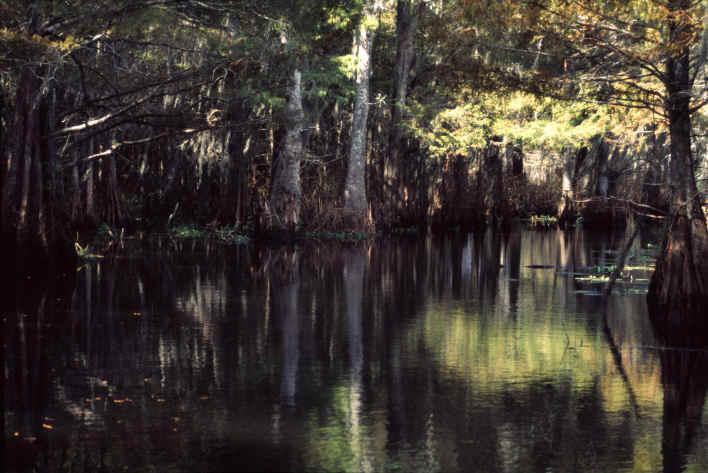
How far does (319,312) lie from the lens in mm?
14656

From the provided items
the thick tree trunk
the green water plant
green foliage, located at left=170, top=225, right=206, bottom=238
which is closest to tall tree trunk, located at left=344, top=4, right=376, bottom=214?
green foliage, located at left=170, top=225, right=206, bottom=238

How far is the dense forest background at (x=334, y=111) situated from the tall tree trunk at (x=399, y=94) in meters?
0.08

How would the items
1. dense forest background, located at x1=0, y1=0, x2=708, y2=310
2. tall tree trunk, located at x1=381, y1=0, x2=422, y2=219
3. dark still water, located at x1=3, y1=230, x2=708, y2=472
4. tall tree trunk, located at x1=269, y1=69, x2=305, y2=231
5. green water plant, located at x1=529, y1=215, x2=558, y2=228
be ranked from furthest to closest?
green water plant, located at x1=529, y1=215, x2=558, y2=228 < tall tree trunk, located at x1=381, y1=0, x2=422, y2=219 < tall tree trunk, located at x1=269, y1=69, x2=305, y2=231 < dense forest background, located at x1=0, y1=0, x2=708, y2=310 < dark still water, located at x1=3, y1=230, x2=708, y2=472

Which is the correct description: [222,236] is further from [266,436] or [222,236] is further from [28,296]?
[266,436]

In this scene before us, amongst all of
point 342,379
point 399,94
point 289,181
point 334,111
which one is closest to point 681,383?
point 342,379

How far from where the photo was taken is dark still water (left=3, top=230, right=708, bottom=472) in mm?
7270

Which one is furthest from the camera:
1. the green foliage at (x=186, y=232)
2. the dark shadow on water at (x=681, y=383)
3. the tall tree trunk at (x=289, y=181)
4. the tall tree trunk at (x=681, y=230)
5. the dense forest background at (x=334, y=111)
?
the green foliage at (x=186, y=232)

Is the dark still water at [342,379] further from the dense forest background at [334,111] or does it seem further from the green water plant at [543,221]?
the green water plant at [543,221]

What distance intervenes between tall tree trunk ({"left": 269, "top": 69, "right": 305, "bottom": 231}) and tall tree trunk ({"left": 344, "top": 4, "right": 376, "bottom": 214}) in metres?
2.22

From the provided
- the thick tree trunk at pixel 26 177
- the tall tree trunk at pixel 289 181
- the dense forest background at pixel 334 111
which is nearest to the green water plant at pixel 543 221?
the dense forest background at pixel 334 111

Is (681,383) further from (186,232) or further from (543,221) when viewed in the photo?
(543,221)

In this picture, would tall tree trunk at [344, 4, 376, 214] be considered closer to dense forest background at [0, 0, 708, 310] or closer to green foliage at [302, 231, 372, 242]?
dense forest background at [0, 0, 708, 310]

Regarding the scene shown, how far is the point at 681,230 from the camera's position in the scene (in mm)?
13445

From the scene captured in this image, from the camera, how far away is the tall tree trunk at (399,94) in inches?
1336
